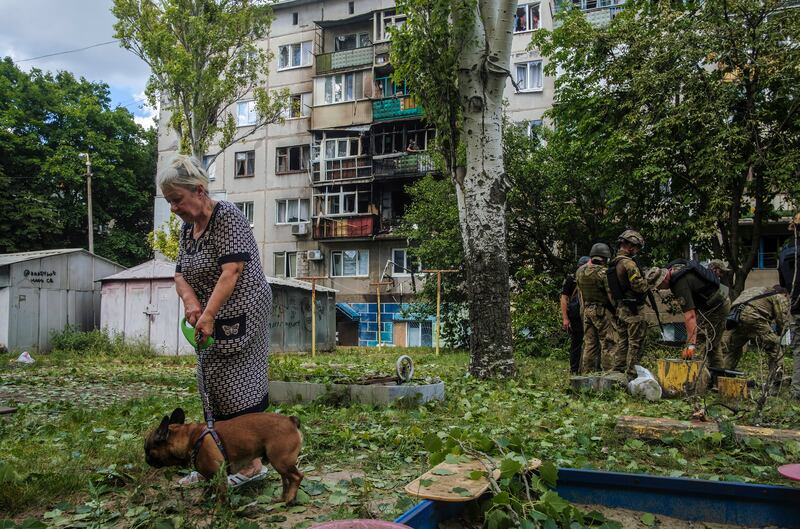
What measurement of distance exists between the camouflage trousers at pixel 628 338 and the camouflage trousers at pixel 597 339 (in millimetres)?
155

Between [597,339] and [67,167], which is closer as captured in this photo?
[597,339]

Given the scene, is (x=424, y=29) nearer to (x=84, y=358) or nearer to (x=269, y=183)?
(x=84, y=358)

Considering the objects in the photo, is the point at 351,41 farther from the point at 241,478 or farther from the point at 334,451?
the point at 241,478

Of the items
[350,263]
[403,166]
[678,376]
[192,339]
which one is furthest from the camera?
[350,263]

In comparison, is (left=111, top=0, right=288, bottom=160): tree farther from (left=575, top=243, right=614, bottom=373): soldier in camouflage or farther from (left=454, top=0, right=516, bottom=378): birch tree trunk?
(left=575, top=243, right=614, bottom=373): soldier in camouflage

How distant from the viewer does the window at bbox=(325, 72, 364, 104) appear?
3619cm

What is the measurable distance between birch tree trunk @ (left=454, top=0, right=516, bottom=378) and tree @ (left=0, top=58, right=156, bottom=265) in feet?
116

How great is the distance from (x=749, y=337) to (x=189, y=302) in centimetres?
836

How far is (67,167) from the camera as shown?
40.5m

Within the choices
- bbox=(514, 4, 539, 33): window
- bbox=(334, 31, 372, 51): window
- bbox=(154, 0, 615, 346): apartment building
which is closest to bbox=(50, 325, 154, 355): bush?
bbox=(154, 0, 615, 346): apartment building

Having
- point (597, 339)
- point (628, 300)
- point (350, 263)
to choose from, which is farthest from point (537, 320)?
point (350, 263)

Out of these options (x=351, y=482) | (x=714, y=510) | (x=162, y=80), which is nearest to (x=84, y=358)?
(x=162, y=80)

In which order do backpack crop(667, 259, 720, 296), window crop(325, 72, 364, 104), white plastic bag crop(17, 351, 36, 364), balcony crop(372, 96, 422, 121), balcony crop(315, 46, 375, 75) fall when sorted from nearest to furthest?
backpack crop(667, 259, 720, 296) → white plastic bag crop(17, 351, 36, 364) → balcony crop(372, 96, 422, 121) → balcony crop(315, 46, 375, 75) → window crop(325, 72, 364, 104)

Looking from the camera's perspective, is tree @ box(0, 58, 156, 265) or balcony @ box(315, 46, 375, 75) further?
tree @ box(0, 58, 156, 265)
